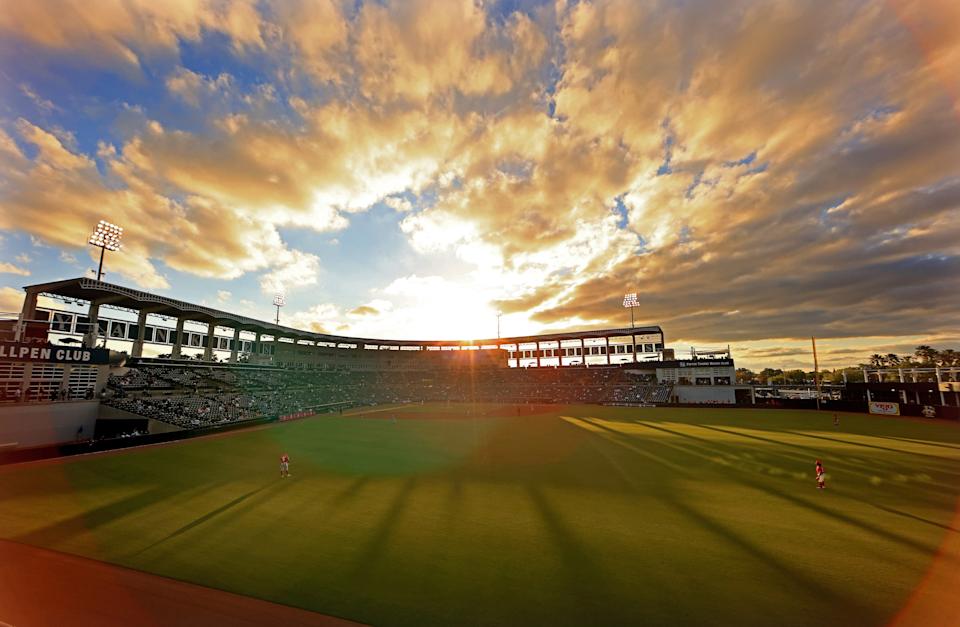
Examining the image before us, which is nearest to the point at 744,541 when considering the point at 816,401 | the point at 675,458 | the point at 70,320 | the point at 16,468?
the point at 675,458

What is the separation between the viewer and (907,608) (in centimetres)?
792

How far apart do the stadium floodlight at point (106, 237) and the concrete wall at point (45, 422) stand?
18.1 m

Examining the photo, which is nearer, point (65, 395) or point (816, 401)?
point (65, 395)

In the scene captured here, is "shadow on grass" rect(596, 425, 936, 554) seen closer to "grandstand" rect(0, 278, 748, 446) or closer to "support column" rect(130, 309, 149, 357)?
"grandstand" rect(0, 278, 748, 446)

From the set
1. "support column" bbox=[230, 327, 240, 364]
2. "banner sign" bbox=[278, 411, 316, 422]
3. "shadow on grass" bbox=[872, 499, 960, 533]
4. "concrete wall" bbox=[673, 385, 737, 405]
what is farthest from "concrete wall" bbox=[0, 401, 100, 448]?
"concrete wall" bbox=[673, 385, 737, 405]

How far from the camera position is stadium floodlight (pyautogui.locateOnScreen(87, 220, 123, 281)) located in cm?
4147

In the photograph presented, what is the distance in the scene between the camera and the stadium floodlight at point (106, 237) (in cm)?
4147

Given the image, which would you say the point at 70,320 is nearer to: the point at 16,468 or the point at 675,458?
the point at 16,468

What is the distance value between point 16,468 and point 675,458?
38.2 meters

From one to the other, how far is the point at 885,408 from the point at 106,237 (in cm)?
9729

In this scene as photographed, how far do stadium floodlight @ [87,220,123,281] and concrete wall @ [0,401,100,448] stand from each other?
59.4 feet

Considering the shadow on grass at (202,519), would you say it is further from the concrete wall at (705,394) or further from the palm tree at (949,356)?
the palm tree at (949,356)

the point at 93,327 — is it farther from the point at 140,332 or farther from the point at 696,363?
the point at 696,363

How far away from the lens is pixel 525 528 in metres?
12.2
